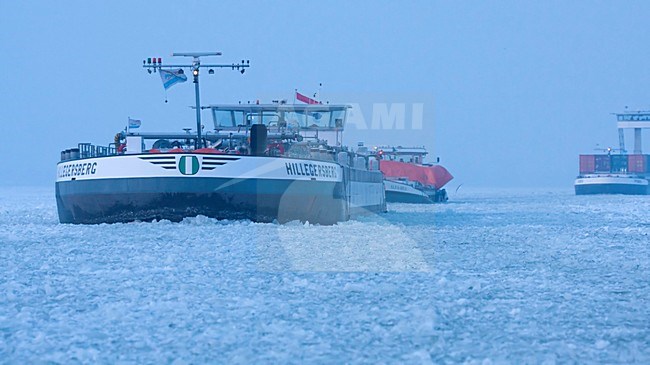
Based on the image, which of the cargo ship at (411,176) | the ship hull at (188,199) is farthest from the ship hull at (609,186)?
the ship hull at (188,199)

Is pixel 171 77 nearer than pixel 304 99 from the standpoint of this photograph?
Yes

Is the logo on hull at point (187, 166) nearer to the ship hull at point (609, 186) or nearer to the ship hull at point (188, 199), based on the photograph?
the ship hull at point (188, 199)

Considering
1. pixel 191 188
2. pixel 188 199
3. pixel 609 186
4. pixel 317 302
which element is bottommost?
pixel 609 186

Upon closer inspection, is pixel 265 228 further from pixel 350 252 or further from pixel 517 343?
pixel 517 343

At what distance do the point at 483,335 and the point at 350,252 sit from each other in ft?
21.7

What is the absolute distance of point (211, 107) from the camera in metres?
26.3

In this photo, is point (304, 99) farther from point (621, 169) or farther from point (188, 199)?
point (621, 169)

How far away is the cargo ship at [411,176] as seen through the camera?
45750mm

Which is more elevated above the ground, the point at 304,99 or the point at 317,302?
the point at 304,99

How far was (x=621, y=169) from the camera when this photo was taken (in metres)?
95.3

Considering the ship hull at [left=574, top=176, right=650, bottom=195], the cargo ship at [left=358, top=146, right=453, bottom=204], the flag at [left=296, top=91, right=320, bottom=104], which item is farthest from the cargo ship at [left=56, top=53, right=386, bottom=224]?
the ship hull at [left=574, top=176, right=650, bottom=195]

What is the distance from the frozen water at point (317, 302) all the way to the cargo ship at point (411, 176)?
29.3 meters

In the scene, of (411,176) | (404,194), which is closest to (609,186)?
(411,176)

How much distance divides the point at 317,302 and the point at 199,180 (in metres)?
10.5
